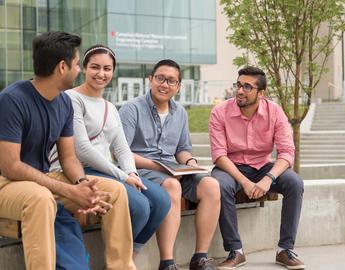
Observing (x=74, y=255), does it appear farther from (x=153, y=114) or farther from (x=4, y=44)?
(x=4, y=44)

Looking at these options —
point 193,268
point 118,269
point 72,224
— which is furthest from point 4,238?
point 193,268

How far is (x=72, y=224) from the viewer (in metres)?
3.91

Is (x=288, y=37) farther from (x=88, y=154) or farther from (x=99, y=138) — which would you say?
(x=88, y=154)

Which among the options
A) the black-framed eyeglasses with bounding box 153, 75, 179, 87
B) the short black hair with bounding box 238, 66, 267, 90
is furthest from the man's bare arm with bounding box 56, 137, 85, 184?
the short black hair with bounding box 238, 66, 267, 90

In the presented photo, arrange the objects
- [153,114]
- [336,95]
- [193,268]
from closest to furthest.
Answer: [193,268]
[153,114]
[336,95]

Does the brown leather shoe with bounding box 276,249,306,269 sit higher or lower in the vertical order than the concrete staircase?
lower

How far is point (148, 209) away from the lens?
13.9 ft

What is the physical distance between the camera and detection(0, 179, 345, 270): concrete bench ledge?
207 inches

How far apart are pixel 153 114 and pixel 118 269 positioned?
158 cm

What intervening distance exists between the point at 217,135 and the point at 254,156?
392mm

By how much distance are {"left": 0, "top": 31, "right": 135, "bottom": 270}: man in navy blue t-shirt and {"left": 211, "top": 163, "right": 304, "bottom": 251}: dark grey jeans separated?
1.18 meters

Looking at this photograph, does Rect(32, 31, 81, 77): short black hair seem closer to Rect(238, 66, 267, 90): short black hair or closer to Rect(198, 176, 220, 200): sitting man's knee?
Rect(198, 176, 220, 200): sitting man's knee

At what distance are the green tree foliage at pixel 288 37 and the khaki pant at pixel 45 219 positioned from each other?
14.7ft

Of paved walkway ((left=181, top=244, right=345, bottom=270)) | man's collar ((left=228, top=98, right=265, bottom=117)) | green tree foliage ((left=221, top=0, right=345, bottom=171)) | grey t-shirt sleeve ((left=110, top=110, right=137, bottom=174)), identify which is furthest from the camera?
green tree foliage ((left=221, top=0, right=345, bottom=171))
